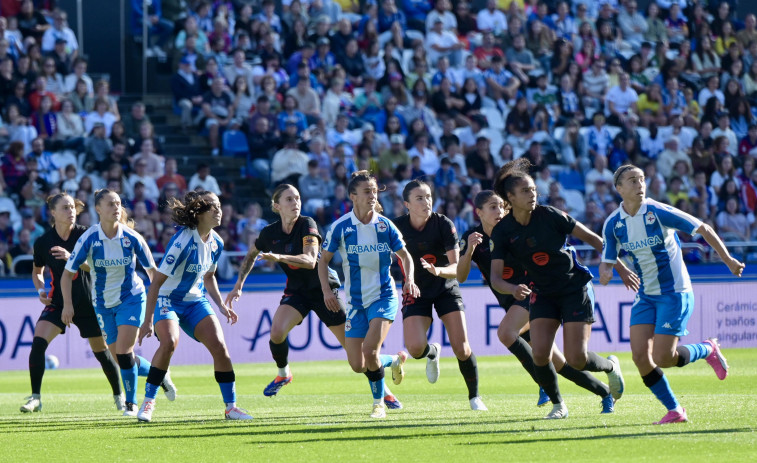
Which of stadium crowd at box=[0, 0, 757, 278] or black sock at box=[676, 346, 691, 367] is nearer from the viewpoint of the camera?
black sock at box=[676, 346, 691, 367]

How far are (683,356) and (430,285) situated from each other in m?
2.62

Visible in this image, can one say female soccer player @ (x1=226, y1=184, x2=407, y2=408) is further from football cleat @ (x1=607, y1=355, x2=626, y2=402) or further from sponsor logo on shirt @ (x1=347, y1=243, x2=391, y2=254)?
football cleat @ (x1=607, y1=355, x2=626, y2=402)

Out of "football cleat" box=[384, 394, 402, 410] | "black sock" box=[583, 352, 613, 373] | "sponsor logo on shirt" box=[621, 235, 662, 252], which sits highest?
"sponsor logo on shirt" box=[621, 235, 662, 252]

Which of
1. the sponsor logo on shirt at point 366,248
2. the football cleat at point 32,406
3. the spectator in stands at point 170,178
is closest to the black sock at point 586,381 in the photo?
the sponsor logo on shirt at point 366,248

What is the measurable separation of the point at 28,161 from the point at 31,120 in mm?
1194

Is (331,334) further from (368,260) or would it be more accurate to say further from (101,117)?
(368,260)

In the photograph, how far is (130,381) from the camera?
37.8 feet

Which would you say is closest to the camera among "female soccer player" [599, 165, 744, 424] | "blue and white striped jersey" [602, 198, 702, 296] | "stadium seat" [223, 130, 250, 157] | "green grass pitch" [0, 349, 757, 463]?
"green grass pitch" [0, 349, 757, 463]

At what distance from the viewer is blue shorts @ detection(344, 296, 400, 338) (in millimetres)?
10625

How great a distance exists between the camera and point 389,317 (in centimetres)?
1066

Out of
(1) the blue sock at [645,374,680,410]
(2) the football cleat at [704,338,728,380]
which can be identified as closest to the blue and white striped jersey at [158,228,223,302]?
(1) the blue sock at [645,374,680,410]

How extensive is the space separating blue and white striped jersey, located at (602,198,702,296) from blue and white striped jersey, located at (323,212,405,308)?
2.06m

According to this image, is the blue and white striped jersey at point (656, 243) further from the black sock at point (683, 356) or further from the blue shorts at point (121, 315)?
the blue shorts at point (121, 315)

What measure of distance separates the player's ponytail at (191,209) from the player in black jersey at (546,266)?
8.85ft
